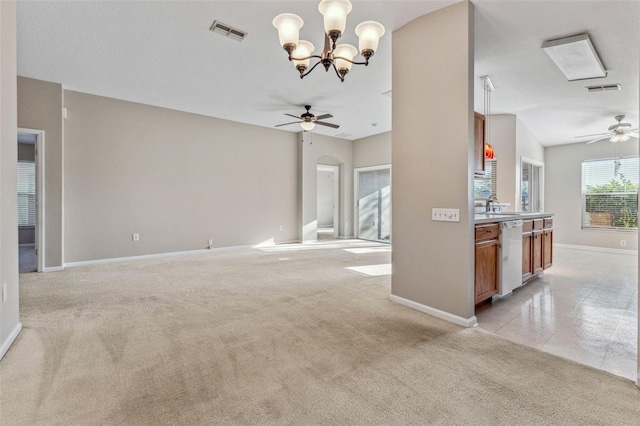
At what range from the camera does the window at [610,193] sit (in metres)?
6.67

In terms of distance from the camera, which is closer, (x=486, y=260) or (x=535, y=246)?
(x=486, y=260)

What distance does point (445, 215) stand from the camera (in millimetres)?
2713

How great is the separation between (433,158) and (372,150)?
5515 millimetres

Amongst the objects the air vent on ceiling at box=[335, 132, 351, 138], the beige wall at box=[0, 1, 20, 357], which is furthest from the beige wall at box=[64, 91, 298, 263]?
the beige wall at box=[0, 1, 20, 357]

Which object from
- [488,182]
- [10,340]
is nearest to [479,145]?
[488,182]

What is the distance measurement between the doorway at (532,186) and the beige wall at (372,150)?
3.11 meters

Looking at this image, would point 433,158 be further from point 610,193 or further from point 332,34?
point 610,193

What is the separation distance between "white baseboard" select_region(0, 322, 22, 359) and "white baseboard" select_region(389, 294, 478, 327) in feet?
10.4

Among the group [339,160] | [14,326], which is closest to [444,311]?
[14,326]

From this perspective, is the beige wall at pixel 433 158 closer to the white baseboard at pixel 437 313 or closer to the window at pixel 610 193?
the white baseboard at pixel 437 313

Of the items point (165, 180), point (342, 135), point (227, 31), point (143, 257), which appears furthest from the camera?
point (342, 135)

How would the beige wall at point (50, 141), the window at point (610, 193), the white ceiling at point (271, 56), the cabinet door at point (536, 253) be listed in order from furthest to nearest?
1. the window at point (610, 193)
2. the beige wall at point (50, 141)
3. the cabinet door at point (536, 253)
4. the white ceiling at point (271, 56)

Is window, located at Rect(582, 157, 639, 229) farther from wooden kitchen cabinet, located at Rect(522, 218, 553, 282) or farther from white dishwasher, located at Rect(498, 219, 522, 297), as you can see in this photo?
white dishwasher, located at Rect(498, 219, 522, 297)

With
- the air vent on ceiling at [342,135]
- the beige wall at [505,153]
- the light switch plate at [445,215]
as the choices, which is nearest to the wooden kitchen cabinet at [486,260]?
the light switch plate at [445,215]
